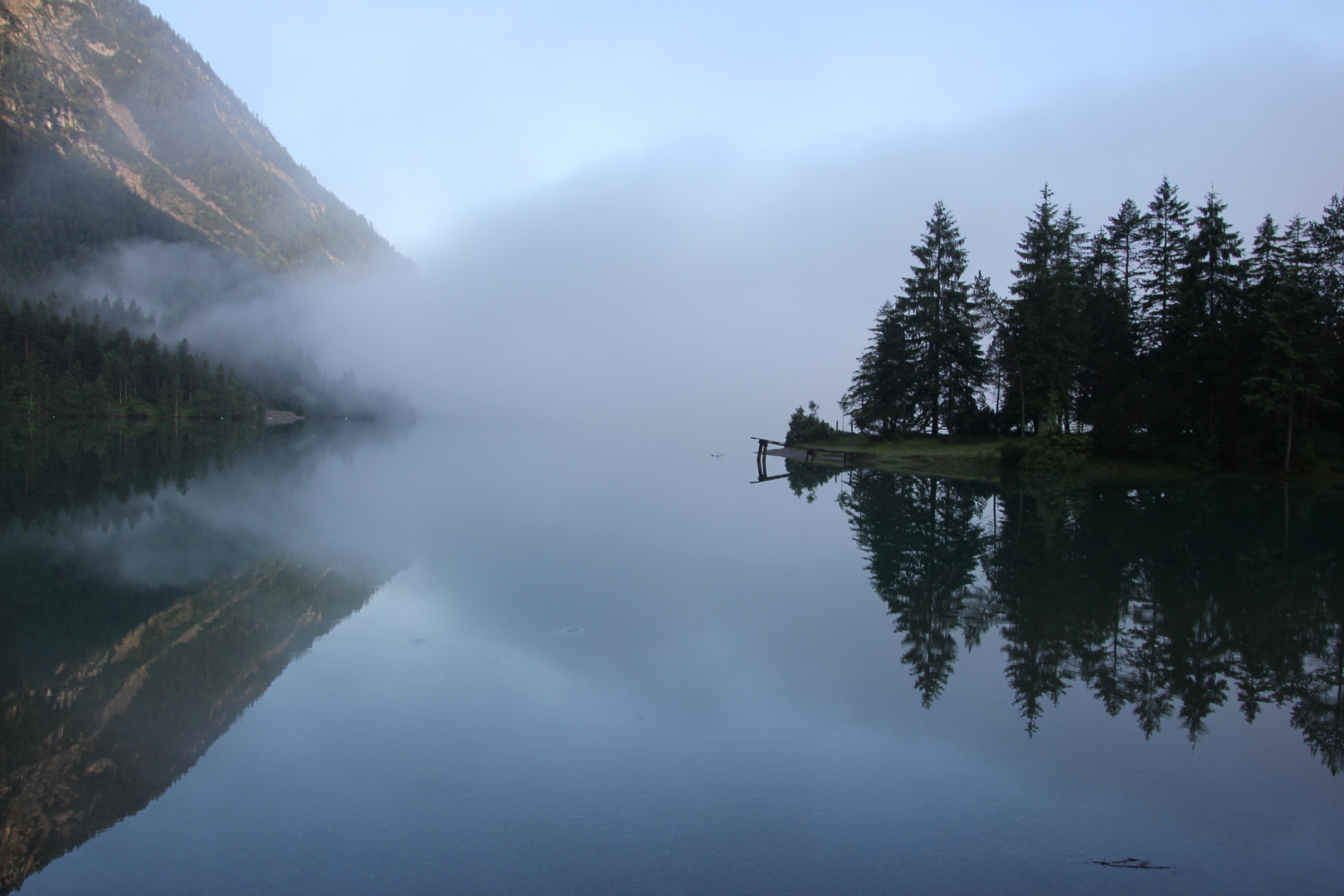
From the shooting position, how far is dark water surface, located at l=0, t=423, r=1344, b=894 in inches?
227

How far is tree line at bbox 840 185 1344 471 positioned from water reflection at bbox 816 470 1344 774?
15721mm

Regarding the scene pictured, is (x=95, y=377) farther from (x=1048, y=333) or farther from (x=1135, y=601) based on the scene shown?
(x=1135, y=601)

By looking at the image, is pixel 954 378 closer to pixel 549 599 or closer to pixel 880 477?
pixel 880 477

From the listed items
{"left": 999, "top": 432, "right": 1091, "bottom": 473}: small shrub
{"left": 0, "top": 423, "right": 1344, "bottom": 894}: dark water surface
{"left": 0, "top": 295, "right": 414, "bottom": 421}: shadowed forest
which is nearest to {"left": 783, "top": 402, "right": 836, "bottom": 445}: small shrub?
{"left": 999, "top": 432, "right": 1091, "bottom": 473}: small shrub

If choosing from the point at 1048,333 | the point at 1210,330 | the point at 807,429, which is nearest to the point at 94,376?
the point at 807,429

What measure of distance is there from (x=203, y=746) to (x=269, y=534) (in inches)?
548

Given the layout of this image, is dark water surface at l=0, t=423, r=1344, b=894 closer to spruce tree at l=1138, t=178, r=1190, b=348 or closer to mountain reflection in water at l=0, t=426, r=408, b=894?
mountain reflection in water at l=0, t=426, r=408, b=894

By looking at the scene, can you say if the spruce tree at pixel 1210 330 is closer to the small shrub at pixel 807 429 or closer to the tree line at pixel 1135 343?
the tree line at pixel 1135 343

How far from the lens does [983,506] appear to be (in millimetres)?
29734

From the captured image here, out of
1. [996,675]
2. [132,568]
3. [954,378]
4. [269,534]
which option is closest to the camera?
[996,675]

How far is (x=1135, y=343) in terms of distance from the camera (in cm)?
5406

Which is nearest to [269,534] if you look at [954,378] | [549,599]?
[549,599]

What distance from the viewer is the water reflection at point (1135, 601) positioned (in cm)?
971

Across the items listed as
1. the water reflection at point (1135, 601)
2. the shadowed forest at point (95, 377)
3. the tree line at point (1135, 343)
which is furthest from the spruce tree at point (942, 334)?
the shadowed forest at point (95, 377)
